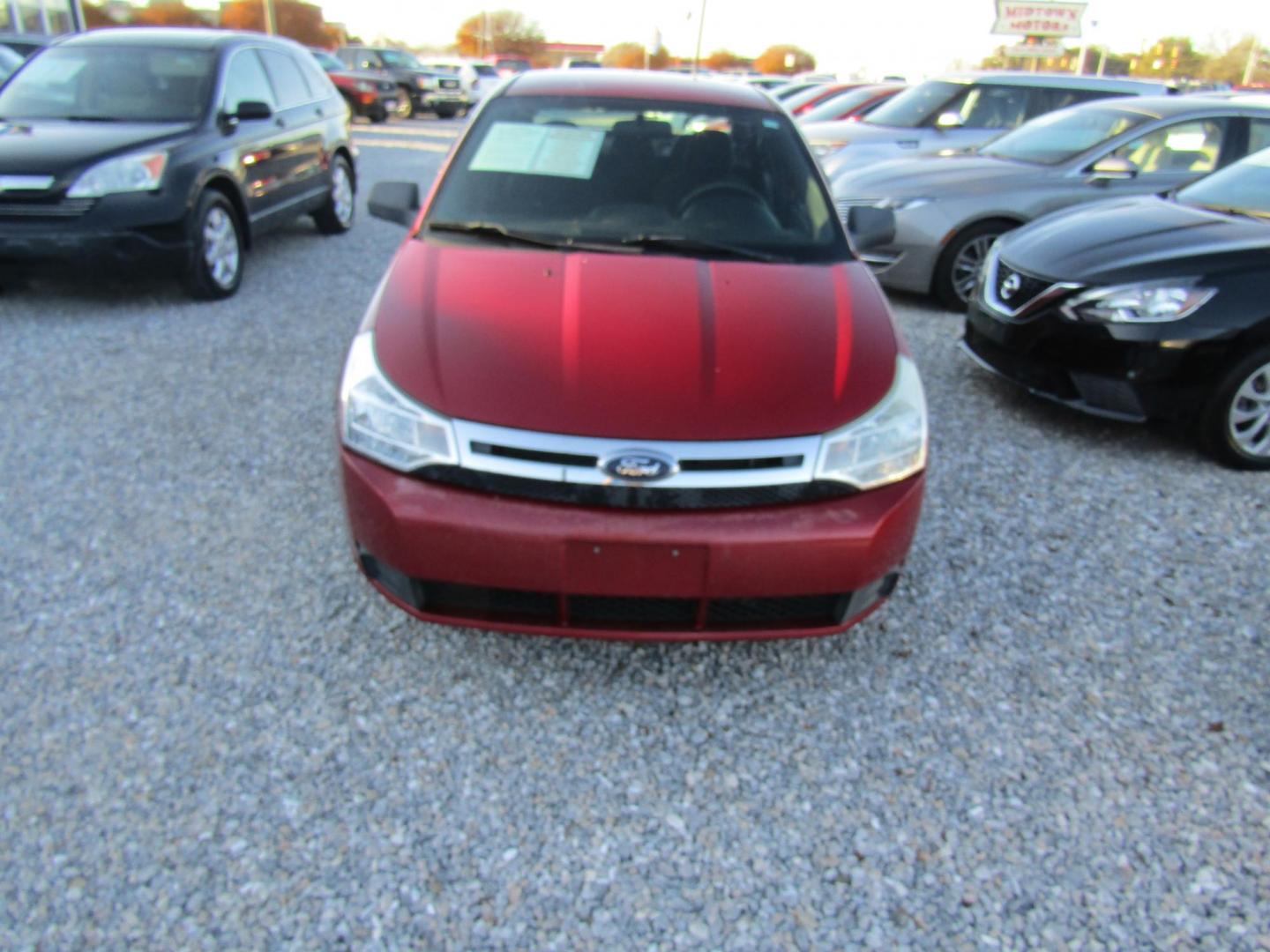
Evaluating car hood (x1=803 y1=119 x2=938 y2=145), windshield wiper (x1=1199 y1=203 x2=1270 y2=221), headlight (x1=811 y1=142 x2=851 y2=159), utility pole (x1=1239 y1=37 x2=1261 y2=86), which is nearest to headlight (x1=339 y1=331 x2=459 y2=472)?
windshield wiper (x1=1199 y1=203 x2=1270 y2=221)

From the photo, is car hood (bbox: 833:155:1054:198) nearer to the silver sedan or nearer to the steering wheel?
the silver sedan

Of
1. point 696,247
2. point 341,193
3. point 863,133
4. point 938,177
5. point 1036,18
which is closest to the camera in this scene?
point 696,247

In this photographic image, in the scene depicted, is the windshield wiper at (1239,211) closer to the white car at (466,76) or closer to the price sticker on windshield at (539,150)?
the price sticker on windshield at (539,150)

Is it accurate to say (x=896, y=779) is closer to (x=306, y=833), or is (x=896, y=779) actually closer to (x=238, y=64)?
(x=306, y=833)

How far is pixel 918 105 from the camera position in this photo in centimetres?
1032

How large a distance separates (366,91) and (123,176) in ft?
56.8

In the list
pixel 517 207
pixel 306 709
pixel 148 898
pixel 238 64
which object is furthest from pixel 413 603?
pixel 238 64

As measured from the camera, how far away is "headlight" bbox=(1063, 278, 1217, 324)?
13.0 ft

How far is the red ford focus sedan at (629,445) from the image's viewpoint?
2250 millimetres

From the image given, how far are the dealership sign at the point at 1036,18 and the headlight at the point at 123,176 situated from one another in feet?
110

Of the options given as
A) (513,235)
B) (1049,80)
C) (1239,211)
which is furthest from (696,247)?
(1049,80)

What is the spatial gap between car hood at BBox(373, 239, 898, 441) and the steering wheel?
49 cm

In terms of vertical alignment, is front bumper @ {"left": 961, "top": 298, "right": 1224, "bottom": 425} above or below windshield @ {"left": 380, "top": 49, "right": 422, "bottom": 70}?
below

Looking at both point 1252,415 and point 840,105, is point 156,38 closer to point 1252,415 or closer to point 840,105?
point 1252,415
